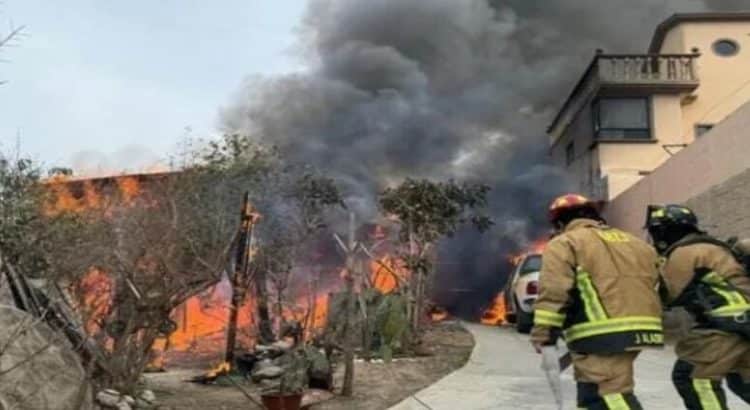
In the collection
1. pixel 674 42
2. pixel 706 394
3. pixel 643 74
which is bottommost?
pixel 706 394

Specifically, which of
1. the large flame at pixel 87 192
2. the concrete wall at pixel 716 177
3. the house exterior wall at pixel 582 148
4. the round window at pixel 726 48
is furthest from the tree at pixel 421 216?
the round window at pixel 726 48

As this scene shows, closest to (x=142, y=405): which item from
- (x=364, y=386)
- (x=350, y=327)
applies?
(x=350, y=327)

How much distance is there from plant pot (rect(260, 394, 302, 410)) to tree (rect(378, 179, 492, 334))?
5320 millimetres

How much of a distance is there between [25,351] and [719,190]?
9.68m

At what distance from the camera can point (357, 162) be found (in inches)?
1014

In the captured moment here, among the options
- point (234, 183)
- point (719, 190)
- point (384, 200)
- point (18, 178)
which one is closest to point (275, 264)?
point (234, 183)

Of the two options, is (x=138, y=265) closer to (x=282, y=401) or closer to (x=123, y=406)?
(x=123, y=406)

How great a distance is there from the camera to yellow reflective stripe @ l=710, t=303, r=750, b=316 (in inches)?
148

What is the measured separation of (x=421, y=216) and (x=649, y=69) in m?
10.2

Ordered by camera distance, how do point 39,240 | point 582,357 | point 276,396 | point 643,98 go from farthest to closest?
point 643,98 < point 39,240 < point 276,396 < point 582,357

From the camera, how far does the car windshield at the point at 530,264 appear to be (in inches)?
498

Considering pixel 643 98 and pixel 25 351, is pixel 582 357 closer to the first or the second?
pixel 25 351

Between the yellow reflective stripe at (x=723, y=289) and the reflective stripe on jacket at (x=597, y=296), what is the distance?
499mm

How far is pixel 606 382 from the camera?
3.33 metres
